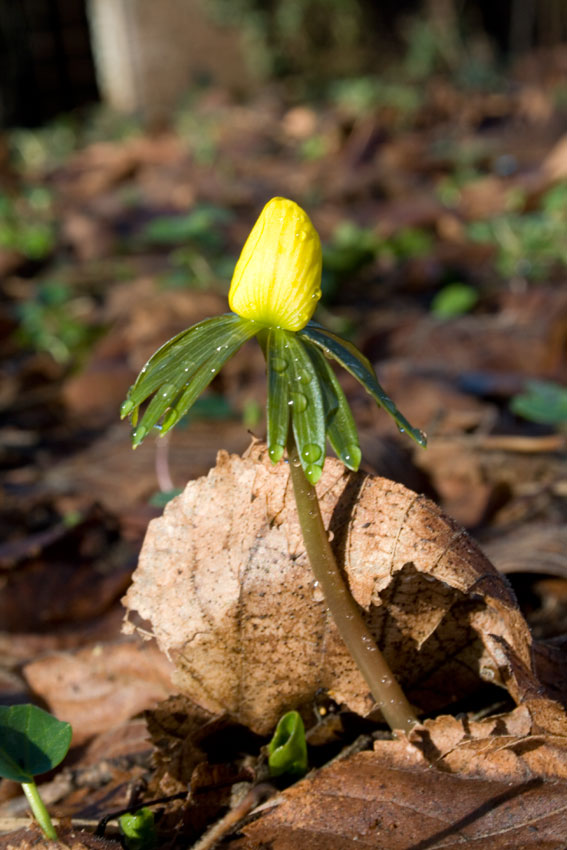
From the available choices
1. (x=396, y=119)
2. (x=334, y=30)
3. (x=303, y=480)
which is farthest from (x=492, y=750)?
Answer: (x=334, y=30)

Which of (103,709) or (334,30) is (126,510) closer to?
(103,709)

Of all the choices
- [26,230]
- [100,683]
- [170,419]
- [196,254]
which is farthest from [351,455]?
[26,230]

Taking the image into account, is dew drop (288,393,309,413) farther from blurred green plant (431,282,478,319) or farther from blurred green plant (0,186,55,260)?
blurred green plant (0,186,55,260)

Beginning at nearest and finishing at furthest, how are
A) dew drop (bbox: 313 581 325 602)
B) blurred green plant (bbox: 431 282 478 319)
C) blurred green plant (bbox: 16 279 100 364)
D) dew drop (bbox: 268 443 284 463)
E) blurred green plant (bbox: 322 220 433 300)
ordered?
dew drop (bbox: 268 443 284 463), dew drop (bbox: 313 581 325 602), blurred green plant (bbox: 431 282 478 319), blurred green plant (bbox: 16 279 100 364), blurred green plant (bbox: 322 220 433 300)

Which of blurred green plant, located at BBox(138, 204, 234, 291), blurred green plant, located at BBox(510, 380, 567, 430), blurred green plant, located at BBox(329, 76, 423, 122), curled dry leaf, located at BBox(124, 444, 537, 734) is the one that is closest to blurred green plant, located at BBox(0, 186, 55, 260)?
blurred green plant, located at BBox(138, 204, 234, 291)

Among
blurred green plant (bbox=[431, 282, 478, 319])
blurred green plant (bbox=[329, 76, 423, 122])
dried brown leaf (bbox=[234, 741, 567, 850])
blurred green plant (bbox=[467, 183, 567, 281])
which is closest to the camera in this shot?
dried brown leaf (bbox=[234, 741, 567, 850])

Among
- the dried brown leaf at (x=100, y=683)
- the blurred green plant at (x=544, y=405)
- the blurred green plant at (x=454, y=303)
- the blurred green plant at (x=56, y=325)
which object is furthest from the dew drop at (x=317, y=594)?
the blurred green plant at (x=56, y=325)
